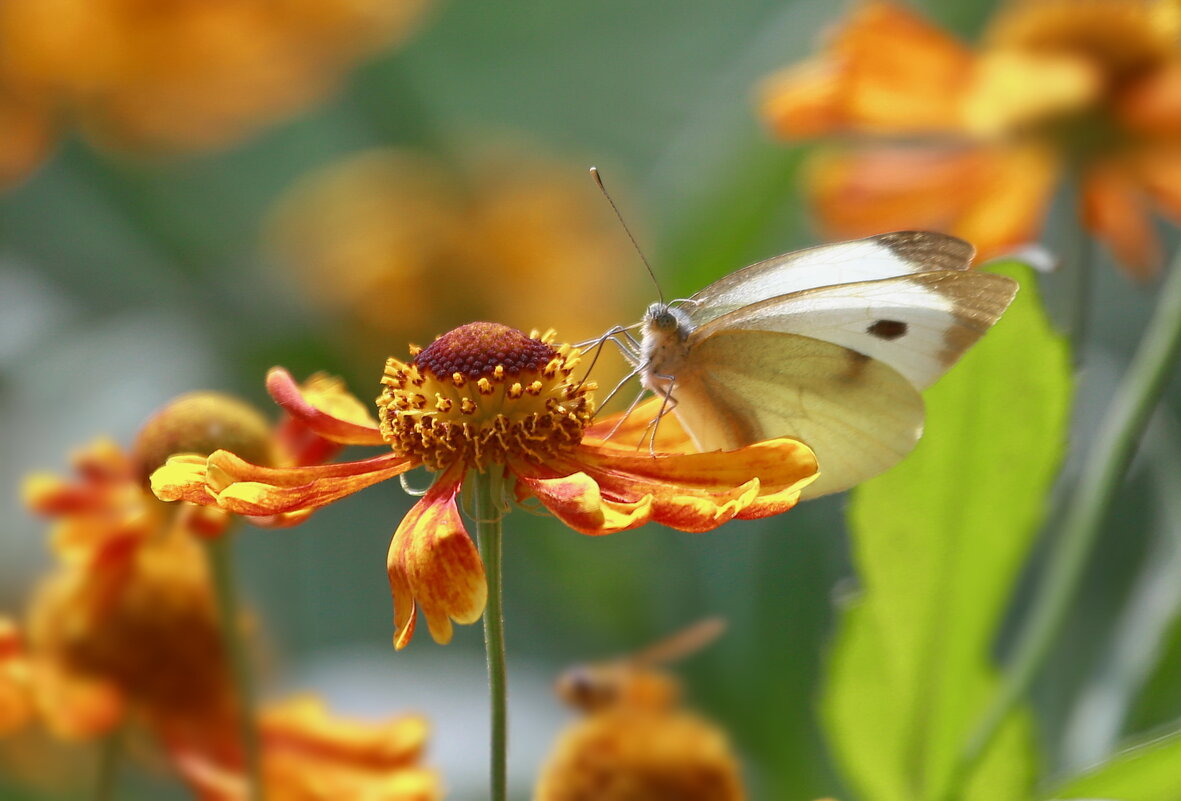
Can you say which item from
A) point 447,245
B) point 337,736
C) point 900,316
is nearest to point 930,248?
point 900,316

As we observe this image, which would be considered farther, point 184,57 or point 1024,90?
point 184,57

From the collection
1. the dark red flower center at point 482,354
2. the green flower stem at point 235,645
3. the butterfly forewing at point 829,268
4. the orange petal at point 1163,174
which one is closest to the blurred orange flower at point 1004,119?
→ the orange petal at point 1163,174

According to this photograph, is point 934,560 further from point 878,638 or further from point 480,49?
point 480,49

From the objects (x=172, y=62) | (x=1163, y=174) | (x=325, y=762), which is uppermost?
(x=172, y=62)

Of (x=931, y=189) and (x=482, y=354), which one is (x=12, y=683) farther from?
(x=931, y=189)

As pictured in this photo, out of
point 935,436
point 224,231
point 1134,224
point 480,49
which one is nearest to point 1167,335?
point 935,436

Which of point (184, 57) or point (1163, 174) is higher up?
point (184, 57)

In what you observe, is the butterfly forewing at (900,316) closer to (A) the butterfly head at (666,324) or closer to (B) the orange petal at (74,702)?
(A) the butterfly head at (666,324)

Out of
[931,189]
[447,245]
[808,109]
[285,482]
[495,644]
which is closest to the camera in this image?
[495,644]

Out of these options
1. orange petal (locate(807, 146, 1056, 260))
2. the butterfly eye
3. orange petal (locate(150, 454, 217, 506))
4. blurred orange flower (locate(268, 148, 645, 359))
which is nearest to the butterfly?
the butterfly eye
